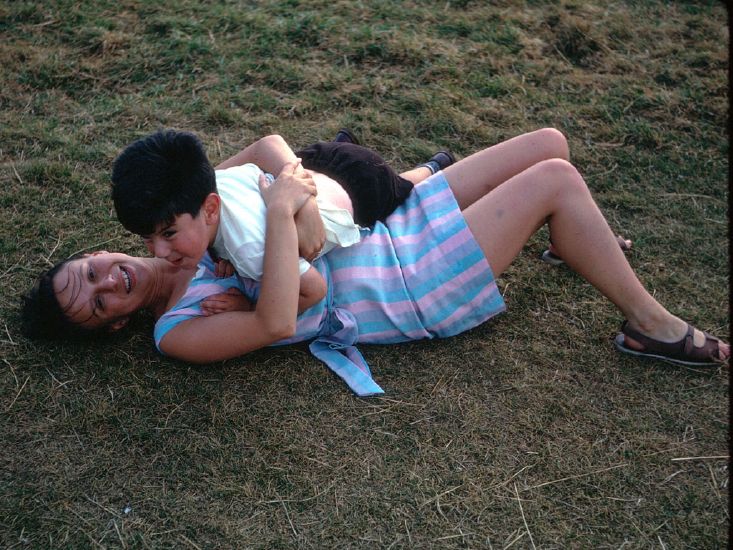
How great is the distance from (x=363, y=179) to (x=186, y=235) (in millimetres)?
970

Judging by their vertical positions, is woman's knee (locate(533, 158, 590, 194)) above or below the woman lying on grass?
above

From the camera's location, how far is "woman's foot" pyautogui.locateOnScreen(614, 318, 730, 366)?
3258 mm

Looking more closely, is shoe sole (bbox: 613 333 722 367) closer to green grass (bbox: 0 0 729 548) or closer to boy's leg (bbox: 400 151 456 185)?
green grass (bbox: 0 0 729 548)

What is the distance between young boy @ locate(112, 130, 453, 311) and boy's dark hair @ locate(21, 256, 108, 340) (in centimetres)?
71

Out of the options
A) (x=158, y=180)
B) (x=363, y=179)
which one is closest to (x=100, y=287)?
(x=158, y=180)

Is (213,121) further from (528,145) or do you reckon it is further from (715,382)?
(715,382)

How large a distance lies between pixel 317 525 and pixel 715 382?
185 cm

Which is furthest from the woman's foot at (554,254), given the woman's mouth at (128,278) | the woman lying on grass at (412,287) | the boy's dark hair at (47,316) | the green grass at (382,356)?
the boy's dark hair at (47,316)

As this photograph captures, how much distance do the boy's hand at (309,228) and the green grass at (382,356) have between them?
2.03 feet

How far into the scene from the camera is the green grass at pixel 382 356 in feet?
9.11

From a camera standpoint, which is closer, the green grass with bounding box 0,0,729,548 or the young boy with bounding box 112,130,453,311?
the young boy with bounding box 112,130,453,311

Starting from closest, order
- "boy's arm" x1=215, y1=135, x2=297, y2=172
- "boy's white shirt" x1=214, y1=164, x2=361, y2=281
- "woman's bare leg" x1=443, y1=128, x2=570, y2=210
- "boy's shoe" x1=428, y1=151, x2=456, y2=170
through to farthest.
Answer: "boy's white shirt" x1=214, y1=164, x2=361, y2=281 < "boy's arm" x1=215, y1=135, x2=297, y2=172 < "woman's bare leg" x1=443, y1=128, x2=570, y2=210 < "boy's shoe" x1=428, y1=151, x2=456, y2=170

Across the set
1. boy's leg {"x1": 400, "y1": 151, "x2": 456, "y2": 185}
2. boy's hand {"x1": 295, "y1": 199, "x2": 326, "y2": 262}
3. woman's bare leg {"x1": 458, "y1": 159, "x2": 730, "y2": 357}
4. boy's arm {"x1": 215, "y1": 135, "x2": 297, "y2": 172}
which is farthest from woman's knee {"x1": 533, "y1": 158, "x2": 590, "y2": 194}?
boy's arm {"x1": 215, "y1": 135, "x2": 297, "y2": 172}

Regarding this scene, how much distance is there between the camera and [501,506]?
9.15ft
